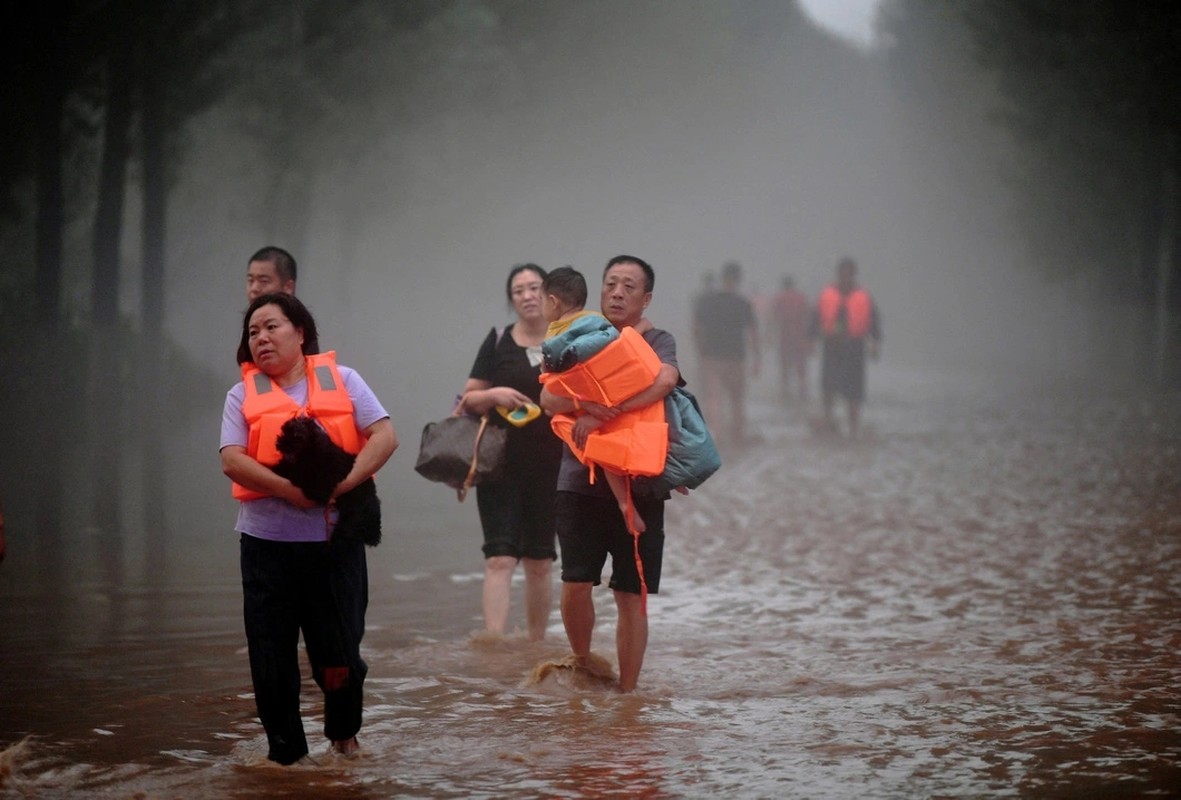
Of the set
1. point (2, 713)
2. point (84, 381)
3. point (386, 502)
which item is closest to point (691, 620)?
point (2, 713)

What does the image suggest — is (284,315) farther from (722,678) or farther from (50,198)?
(50,198)

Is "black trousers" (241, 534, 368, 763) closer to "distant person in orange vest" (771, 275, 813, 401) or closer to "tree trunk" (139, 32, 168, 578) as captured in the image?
"tree trunk" (139, 32, 168, 578)

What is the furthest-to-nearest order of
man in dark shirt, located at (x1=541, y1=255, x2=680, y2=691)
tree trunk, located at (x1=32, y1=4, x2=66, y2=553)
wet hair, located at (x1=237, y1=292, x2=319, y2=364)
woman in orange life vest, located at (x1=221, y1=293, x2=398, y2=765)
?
tree trunk, located at (x1=32, y1=4, x2=66, y2=553), man in dark shirt, located at (x1=541, y1=255, x2=680, y2=691), wet hair, located at (x1=237, y1=292, x2=319, y2=364), woman in orange life vest, located at (x1=221, y1=293, x2=398, y2=765)

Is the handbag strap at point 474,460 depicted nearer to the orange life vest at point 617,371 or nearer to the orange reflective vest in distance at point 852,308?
the orange life vest at point 617,371

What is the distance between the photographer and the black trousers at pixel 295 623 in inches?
245

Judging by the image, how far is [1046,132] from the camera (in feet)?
120

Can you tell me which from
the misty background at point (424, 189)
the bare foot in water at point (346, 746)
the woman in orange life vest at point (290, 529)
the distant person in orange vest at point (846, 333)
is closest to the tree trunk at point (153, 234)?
the misty background at point (424, 189)

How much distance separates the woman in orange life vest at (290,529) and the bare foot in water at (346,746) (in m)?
0.15

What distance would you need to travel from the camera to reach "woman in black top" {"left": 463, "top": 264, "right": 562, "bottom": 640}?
28.8ft

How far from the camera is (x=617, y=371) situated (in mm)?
7258

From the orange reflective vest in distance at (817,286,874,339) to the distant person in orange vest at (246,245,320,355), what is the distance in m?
15.4

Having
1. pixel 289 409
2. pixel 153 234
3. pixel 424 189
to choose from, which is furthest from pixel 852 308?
pixel 424 189

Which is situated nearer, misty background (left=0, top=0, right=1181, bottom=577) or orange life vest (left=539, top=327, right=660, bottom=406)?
orange life vest (left=539, top=327, right=660, bottom=406)

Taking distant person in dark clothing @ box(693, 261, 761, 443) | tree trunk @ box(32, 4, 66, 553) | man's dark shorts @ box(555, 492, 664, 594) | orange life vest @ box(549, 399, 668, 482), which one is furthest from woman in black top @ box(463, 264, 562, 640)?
distant person in dark clothing @ box(693, 261, 761, 443)
